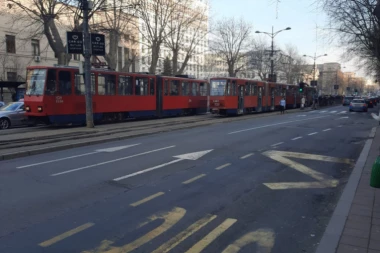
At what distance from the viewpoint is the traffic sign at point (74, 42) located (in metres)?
17.0

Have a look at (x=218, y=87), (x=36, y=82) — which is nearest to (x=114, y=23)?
(x=218, y=87)

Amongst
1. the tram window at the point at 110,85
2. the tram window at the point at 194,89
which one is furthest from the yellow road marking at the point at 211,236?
the tram window at the point at 194,89

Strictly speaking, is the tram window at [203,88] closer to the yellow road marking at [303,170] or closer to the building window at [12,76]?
the yellow road marking at [303,170]

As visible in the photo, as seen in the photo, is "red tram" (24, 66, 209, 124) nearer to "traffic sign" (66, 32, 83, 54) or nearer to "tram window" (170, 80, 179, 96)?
"tram window" (170, 80, 179, 96)

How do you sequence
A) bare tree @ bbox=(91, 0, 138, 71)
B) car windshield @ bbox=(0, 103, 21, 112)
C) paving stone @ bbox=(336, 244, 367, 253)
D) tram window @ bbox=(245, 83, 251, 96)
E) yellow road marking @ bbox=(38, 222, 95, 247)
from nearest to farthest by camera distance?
paving stone @ bbox=(336, 244, 367, 253) → yellow road marking @ bbox=(38, 222, 95, 247) → car windshield @ bbox=(0, 103, 21, 112) → bare tree @ bbox=(91, 0, 138, 71) → tram window @ bbox=(245, 83, 251, 96)

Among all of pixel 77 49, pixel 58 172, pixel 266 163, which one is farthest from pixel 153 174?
pixel 77 49

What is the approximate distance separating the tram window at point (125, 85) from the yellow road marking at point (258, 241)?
18704mm

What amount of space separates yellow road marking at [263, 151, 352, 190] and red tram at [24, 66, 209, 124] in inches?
465

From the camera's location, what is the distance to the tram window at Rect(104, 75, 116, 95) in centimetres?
2153

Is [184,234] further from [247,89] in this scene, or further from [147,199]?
[247,89]

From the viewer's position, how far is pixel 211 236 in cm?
486

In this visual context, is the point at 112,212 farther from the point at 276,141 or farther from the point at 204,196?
the point at 276,141

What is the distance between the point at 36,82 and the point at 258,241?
16592mm

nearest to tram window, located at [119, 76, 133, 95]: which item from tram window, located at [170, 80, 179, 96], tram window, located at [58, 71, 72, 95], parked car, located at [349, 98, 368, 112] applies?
tram window, located at [58, 71, 72, 95]
